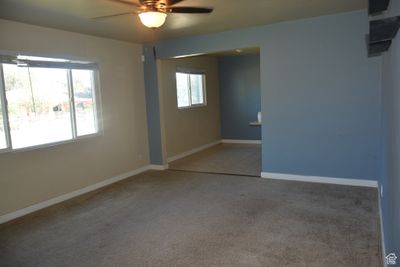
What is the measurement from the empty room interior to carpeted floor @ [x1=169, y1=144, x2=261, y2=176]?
0.08m

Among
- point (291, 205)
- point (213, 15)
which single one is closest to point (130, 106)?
point (213, 15)

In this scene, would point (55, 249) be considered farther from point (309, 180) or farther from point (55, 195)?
point (309, 180)

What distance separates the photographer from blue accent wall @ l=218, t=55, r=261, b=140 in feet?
26.1

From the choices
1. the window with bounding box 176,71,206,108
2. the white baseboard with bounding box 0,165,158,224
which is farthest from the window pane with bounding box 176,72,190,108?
the white baseboard with bounding box 0,165,158,224

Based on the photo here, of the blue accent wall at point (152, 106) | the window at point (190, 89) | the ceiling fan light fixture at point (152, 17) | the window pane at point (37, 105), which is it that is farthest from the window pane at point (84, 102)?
the window at point (190, 89)

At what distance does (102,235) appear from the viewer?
124 inches

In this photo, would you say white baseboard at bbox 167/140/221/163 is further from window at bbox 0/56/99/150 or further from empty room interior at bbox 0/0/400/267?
window at bbox 0/56/99/150

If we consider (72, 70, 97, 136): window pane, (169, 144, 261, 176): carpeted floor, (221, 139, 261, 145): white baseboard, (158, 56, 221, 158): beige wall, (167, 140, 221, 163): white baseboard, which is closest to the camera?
(72, 70, 97, 136): window pane

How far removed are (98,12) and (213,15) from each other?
4.56 ft

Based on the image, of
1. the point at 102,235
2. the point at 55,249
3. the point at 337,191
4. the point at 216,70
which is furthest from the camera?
the point at 216,70

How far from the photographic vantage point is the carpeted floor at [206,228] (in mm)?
2625

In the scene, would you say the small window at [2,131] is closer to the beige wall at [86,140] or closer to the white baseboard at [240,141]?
the beige wall at [86,140]

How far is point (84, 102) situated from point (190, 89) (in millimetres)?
3202

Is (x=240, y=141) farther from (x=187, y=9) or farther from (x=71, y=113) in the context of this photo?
(x=187, y=9)
